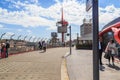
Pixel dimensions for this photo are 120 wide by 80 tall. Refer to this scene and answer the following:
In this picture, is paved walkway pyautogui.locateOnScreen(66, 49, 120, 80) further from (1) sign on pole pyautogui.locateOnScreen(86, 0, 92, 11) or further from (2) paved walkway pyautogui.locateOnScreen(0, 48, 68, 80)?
(1) sign on pole pyautogui.locateOnScreen(86, 0, 92, 11)

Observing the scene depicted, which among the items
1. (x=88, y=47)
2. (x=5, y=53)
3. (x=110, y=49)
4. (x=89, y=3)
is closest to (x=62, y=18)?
(x=88, y=47)

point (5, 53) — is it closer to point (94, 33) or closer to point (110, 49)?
point (110, 49)

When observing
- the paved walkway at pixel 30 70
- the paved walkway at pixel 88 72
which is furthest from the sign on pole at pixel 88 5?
the paved walkway at pixel 30 70

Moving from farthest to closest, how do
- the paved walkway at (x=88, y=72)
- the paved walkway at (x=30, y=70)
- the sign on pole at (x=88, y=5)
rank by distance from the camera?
the paved walkway at (x=30, y=70) → the paved walkway at (x=88, y=72) → the sign on pole at (x=88, y=5)

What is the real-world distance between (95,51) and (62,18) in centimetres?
12788

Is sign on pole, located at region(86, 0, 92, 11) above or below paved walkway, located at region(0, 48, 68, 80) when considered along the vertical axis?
above

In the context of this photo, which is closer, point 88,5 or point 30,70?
point 88,5

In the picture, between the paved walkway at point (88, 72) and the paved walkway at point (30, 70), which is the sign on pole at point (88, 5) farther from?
the paved walkway at point (30, 70)

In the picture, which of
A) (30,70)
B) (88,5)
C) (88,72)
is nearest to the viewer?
(88,5)

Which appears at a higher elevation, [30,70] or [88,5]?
[88,5]

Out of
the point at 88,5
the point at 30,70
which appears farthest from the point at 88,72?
the point at 88,5

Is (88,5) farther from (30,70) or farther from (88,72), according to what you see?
(30,70)

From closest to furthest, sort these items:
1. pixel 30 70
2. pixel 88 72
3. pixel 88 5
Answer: pixel 88 5, pixel 88 72, pixel 30 70

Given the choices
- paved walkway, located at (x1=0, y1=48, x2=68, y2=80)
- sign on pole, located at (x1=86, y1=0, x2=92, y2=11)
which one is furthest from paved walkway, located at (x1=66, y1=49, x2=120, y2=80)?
sign on pole, located at (x1=86, y1=0, x2=92, y2=11)
